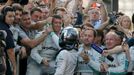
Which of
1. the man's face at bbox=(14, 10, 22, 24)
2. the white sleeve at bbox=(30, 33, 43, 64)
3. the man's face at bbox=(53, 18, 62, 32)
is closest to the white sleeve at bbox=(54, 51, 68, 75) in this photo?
the white sleeve at bbox=(30, 33, 43, 64)

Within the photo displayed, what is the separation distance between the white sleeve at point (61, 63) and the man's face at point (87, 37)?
0.40 m

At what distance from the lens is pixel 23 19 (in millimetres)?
8633

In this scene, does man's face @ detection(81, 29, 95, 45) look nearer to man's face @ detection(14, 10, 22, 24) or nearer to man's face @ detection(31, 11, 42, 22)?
man's face @ detection(14, 10, 22, 24)

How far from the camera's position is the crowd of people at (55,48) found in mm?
7879

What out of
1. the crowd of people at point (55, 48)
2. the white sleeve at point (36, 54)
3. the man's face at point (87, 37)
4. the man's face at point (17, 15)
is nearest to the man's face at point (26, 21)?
the crowd of people at point (55, 48)

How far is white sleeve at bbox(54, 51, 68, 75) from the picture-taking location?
25.7ft

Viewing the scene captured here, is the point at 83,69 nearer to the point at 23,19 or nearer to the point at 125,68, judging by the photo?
the point at 125,68

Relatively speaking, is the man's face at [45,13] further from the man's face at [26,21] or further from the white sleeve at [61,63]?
the white sleeve at [61,63]

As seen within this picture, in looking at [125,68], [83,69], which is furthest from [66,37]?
[125,68]

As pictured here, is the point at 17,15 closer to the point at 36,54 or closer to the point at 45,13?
the point at 36,54

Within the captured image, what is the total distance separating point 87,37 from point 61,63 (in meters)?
0.61

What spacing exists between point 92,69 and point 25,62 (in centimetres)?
119

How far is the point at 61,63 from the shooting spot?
7879mm

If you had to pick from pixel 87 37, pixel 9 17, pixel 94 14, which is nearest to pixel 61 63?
pixel 87 37
